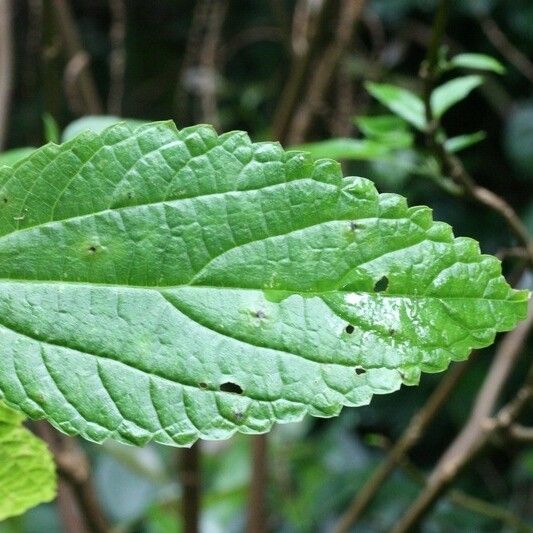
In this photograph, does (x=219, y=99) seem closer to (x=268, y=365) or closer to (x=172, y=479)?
(x=172, y=479)

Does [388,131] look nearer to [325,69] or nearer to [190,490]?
[190,490]

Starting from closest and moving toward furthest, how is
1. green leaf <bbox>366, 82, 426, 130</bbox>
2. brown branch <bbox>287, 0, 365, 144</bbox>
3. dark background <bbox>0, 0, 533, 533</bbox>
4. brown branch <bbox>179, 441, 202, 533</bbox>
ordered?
green leaf <bbox>366, 82, 426, 130</bbox> → brown branch <bbox>179, 441, 202, 533</bbox> → brown branch <bbox>287, 0, 365, 144</bbox> → dark background <bbox>0, 0, 533, 533</bbox>

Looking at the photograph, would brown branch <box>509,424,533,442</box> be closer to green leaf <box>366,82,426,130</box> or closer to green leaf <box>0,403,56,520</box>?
green leaf <box>366,82,426,130</box>

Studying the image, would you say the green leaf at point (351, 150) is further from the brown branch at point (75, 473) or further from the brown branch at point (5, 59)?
the brown branch at point (5, 59)

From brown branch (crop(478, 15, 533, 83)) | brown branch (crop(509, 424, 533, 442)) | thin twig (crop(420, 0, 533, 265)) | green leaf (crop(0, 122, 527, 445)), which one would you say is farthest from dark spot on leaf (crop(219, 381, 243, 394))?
brown branch (crop(478, 15, 533, 83))

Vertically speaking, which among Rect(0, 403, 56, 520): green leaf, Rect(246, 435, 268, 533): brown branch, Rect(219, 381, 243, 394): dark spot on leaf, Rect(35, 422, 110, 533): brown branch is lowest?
Rect(246, 435, 268, 533): brown branch
